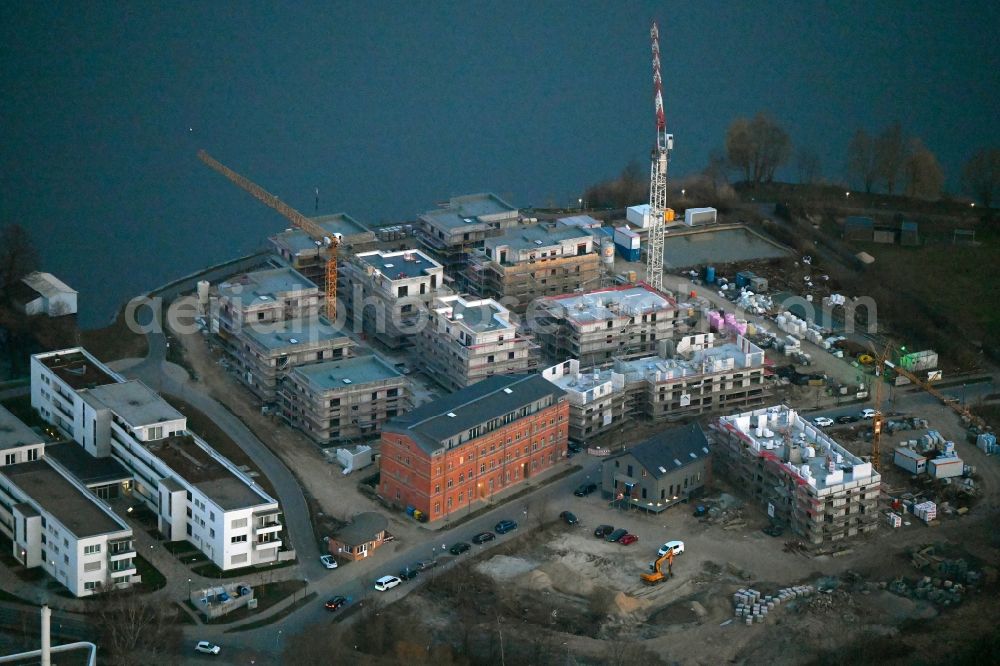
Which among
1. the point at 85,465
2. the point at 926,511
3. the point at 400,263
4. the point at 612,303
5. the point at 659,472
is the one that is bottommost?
the point at 926,511

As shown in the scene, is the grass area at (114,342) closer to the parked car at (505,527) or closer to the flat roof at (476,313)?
the flat roof at (476,313)

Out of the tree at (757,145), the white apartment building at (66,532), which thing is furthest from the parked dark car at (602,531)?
the tree at (757,145)

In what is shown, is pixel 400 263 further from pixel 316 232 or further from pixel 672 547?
pixel 672 547

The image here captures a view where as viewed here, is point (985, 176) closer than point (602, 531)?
No

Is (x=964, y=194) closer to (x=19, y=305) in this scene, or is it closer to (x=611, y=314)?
(x=611, y=314)

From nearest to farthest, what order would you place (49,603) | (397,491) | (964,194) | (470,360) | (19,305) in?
(49,603) → (397,491) → (470,360) → (19,305) → (964,194)

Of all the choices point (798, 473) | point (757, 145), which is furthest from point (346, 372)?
point (757, 145)

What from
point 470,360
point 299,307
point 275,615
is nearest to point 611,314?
point 470,360
